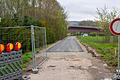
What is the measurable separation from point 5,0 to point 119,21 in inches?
858

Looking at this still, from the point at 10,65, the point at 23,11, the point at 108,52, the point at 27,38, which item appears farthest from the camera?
the point at 23,11

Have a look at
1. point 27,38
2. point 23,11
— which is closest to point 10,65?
point 27,38

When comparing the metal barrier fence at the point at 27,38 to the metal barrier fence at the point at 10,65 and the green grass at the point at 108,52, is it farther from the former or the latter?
the metal barrier fence at the point at 10,65

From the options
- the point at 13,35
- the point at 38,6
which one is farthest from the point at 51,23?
the point at 13,35

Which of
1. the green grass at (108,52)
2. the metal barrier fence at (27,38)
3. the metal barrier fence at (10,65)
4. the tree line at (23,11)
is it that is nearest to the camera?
the metal barrier fence at (10,65)

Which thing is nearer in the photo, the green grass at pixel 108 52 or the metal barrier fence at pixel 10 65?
the metal barrier fence at pixel 10 65

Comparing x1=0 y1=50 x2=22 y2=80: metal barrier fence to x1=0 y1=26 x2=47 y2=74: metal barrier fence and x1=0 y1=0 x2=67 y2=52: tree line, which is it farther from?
x1=0 y1=0 x2=67 y2=52: tree line

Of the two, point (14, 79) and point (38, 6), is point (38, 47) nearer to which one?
point (14, 79)

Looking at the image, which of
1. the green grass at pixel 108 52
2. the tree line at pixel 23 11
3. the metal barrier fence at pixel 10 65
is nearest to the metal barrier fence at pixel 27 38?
the tree line at pixel 23 11

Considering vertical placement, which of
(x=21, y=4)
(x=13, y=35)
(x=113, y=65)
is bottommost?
(x=113, y=65)

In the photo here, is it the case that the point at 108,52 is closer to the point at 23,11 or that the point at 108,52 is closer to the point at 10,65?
the point at 23,11

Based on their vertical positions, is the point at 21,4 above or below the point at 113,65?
above

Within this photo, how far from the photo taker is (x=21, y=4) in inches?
1363

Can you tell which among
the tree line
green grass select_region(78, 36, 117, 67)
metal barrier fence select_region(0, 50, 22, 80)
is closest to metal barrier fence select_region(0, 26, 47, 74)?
the tree line
